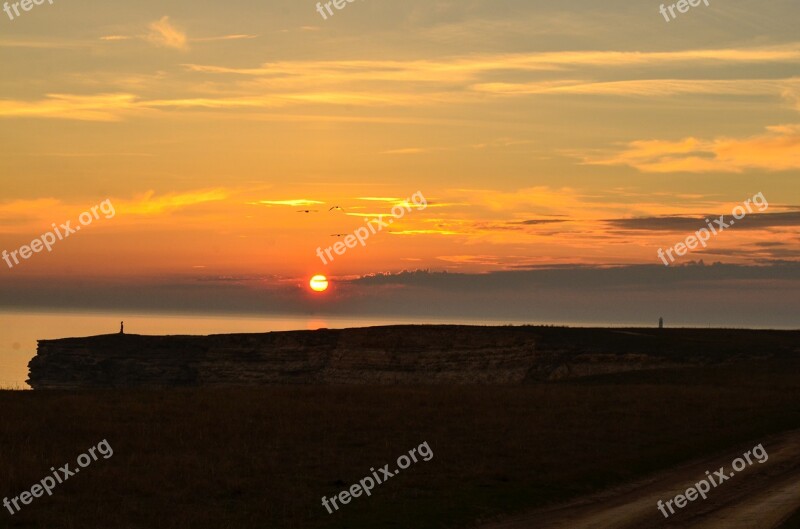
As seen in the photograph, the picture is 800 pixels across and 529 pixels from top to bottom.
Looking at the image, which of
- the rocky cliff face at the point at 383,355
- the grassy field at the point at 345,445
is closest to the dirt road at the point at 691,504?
the grassy field at the point at 345,445

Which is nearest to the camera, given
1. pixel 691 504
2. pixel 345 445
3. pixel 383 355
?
pixel 691 504

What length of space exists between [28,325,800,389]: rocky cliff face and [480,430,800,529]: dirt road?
47132 mm

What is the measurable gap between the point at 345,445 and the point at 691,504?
43.3 feet

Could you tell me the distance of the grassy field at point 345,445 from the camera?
23359mm

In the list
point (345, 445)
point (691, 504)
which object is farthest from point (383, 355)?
point (691, 504)

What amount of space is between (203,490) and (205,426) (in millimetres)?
11523

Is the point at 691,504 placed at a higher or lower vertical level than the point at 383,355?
lower

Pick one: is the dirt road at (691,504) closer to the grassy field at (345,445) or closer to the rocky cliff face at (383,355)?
the grassy field at (345,445)

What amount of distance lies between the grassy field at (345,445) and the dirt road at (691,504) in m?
1.08

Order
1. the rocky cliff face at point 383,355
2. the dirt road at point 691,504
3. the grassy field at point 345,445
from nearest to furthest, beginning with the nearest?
the dirt road at point 691,504 → the grassy field at point 345,445 → the rocky cliff face at point 383,355

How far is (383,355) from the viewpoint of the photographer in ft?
309

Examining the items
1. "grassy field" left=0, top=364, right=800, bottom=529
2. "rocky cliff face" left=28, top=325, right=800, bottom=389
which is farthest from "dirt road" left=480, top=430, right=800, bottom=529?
"rocky cliff face" left=28, top=325, right=800, bottom=389

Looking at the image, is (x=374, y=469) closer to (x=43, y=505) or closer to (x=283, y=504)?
(x=283, y=504)

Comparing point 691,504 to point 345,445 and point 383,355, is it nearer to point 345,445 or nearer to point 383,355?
point 345,445
